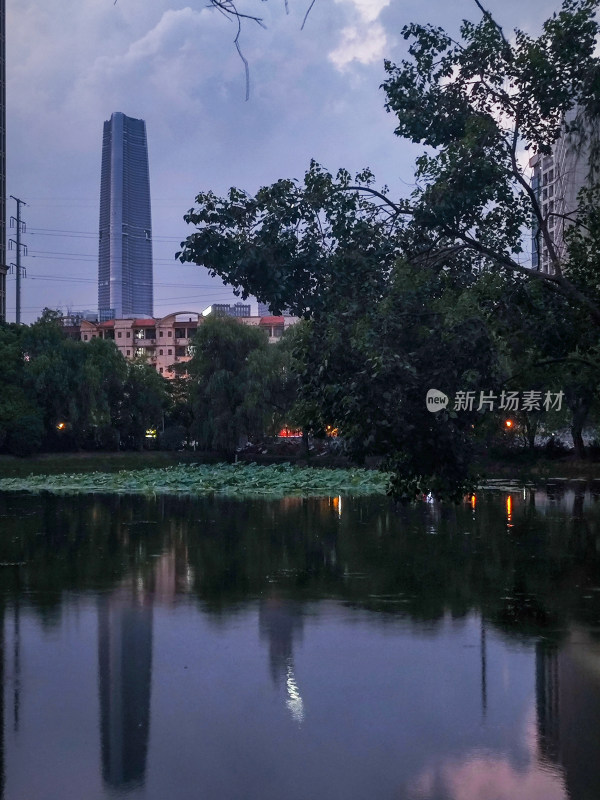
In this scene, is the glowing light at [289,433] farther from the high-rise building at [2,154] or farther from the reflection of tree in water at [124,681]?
the reflection of tree in water at [124,681]

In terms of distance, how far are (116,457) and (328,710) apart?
57.6m

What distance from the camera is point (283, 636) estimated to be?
12.3 metres

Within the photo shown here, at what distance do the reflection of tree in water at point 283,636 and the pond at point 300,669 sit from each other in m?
0.04

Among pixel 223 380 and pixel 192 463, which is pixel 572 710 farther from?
pixel 192 463

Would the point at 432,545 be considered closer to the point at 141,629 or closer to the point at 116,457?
the point at 141,629

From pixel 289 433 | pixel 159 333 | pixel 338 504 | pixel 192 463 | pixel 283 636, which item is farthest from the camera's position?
pixel 159 333

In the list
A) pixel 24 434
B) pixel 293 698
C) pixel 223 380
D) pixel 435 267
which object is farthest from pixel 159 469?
pixel 293 698

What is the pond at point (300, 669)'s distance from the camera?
720 centimetres

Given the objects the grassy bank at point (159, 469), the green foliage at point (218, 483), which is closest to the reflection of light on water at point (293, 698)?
the green foliage at point (218, 483)

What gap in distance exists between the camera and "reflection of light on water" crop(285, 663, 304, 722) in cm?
873

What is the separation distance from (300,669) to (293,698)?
125cm

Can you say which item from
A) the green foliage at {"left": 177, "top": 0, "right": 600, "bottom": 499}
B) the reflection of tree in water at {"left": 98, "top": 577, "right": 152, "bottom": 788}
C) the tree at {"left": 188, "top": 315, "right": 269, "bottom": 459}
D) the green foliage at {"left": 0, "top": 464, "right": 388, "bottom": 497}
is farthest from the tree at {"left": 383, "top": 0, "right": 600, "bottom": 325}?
the tree at {"left": 188, "top": 315, "right": 269, "bottom": 459}

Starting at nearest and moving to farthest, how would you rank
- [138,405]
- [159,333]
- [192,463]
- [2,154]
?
[192,463]
[138,405]
[2,154]
[159,333]

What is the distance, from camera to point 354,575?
57.6 feet
